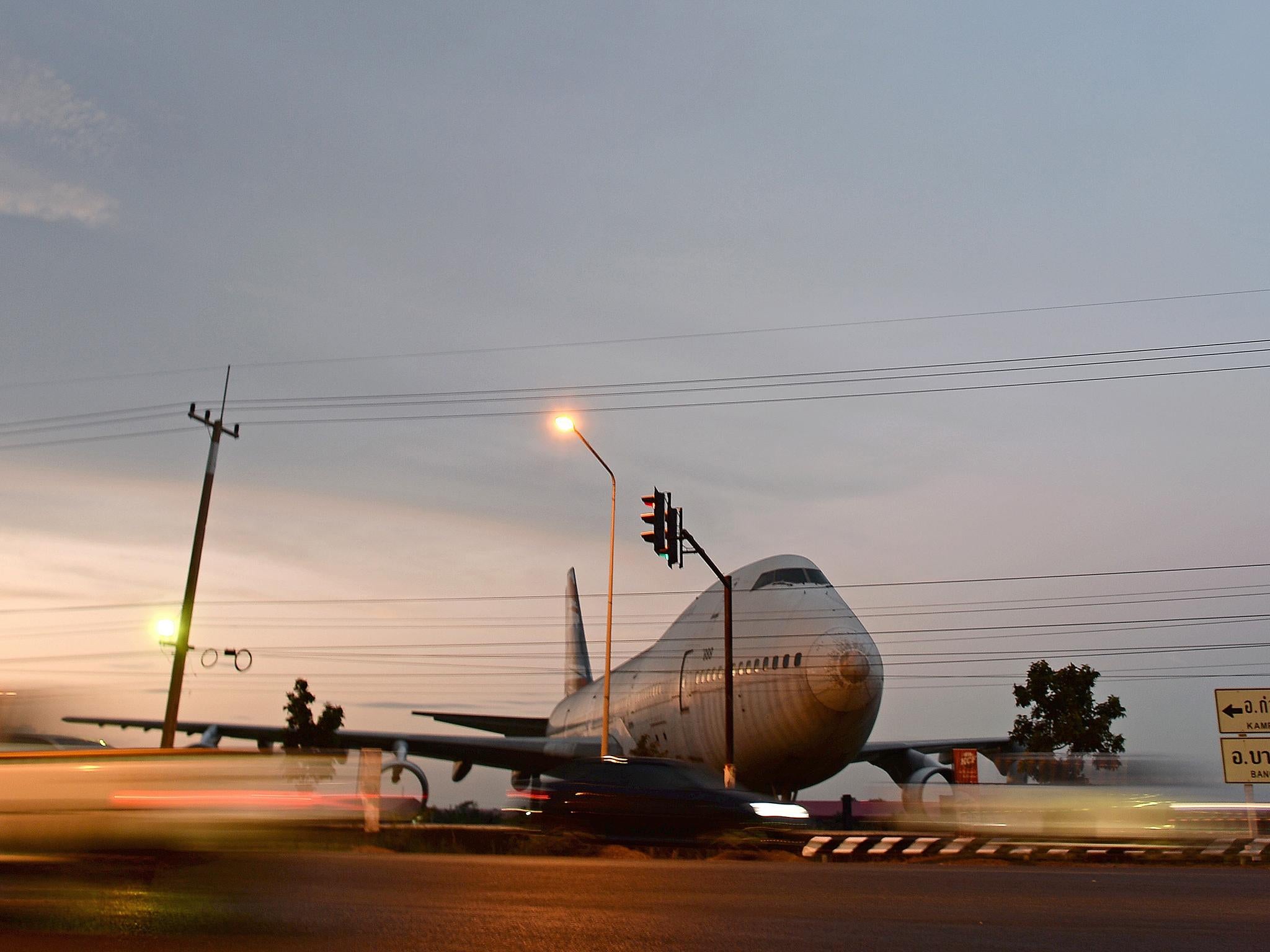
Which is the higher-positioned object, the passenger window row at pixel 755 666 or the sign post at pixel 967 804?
the passenger window row at pixel 755 666

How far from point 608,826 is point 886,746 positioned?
21312 mm

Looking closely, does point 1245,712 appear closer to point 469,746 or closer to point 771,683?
point 771,683

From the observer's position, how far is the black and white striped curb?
1317cm

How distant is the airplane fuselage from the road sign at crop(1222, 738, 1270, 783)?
29.8 feet

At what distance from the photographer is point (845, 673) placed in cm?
2492

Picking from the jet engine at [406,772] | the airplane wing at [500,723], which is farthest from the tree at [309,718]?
the jet engine at [406,772]

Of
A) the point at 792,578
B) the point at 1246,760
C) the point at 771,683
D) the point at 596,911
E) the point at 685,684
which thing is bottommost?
the point at 596,911

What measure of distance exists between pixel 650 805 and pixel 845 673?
11910 millimetres

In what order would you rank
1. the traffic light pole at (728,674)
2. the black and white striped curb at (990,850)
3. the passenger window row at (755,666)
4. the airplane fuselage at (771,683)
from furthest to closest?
the passenger window row at (755,666), the airplane fuselage at (771,683), the traffic light pole at (728,674), the black and white striped curb at (990,850)

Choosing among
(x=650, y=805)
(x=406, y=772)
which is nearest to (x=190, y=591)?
(x=406, y=772)

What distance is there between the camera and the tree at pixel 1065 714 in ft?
128

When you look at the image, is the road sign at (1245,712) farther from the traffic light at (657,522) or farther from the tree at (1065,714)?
the tree at (1065,714)

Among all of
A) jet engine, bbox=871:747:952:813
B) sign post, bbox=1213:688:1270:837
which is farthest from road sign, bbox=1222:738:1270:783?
jet engine, bbox=871:747:952:813

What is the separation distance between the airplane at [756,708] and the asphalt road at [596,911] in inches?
471
